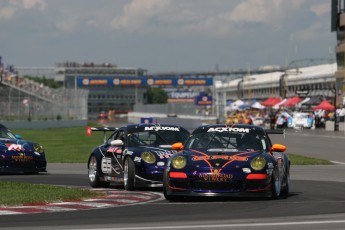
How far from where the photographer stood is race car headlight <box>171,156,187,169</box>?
15.4 metres

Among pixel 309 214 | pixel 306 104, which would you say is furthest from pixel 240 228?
pixel 306 104

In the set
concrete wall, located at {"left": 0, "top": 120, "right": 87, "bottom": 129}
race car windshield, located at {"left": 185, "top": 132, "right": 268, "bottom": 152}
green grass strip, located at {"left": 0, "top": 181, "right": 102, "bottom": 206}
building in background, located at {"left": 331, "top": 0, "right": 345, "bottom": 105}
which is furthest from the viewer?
building in background, located at {"left": 331, "top": 0, "right": 345, "bottom": 105}

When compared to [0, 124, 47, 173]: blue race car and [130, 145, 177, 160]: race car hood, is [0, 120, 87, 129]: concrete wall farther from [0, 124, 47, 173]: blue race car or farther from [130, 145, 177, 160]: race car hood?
[130, 145, 177, 160]: race car hood

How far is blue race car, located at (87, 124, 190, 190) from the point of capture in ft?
58.6

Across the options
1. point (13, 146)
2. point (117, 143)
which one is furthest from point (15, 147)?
point (117, 143)

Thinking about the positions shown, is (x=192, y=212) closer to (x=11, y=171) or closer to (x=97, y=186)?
(x=97, y=186)

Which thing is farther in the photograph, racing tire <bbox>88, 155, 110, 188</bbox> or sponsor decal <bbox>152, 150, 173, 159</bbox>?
racing tire <bbox>88, 155, 110, 188</bbox>

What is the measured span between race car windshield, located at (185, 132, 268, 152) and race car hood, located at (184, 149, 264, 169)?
50 cm

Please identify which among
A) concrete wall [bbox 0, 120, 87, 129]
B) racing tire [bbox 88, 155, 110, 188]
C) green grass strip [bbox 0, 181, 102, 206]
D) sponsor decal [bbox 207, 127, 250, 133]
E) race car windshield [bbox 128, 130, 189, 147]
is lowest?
green grass strip [bbox 0, 181, 102, 206]

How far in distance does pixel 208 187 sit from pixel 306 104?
79156mm

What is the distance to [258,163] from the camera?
15391mm

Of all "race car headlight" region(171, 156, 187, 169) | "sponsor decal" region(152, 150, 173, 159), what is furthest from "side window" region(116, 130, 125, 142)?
"race car headlight" region(171, 156, 187, 169)

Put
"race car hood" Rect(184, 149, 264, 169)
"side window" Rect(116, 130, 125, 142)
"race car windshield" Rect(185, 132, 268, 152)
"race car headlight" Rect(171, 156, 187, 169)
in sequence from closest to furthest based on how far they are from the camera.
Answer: "race car hood" Rect(184, 149, 264, 169) → "race car headlight" Rect(171, 156, 187, 169) → "race car windshield" Rect(185, 132, 268, 152) → "side window" Rect(116, 130, 125, 142)

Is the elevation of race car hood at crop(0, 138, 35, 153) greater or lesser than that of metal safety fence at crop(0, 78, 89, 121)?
Result: lesser
